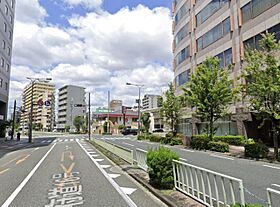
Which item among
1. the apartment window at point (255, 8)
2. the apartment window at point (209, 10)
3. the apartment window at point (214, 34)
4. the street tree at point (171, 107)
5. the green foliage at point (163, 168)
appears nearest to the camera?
the green foliage at point (163, 168)

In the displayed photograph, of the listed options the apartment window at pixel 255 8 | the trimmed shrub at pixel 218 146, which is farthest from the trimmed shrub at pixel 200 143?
the apartment window at pixel 255 8

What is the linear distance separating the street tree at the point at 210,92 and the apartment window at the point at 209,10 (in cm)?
1101

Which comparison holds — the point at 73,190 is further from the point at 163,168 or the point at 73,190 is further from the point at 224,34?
the point at 224,34

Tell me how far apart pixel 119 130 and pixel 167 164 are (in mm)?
71459

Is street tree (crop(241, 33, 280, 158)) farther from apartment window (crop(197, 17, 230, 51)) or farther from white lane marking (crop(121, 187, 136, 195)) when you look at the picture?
apartment window (crop(197, 17, 230, 51))

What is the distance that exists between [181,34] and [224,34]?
1402 cm

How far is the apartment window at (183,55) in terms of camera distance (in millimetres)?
→ 41125

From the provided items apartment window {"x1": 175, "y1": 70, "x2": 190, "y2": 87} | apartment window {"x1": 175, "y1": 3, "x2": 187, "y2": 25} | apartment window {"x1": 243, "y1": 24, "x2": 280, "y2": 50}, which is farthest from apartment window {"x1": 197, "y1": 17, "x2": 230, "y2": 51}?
apartment window {"x1": 175, "y1": 3, "x2": 187, "y2": 25}

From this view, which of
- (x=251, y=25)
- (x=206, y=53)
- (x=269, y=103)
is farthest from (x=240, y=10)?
(x=269, y=103)

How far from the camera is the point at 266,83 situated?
16297 mm

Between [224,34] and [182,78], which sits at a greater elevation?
[224,34]

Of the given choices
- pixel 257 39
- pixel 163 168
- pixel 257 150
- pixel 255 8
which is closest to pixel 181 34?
pixel 255 8

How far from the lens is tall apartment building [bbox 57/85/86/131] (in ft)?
392

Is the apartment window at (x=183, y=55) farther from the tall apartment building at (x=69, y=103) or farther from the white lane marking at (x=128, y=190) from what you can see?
the tall apartment building at (x=69, y=103)
